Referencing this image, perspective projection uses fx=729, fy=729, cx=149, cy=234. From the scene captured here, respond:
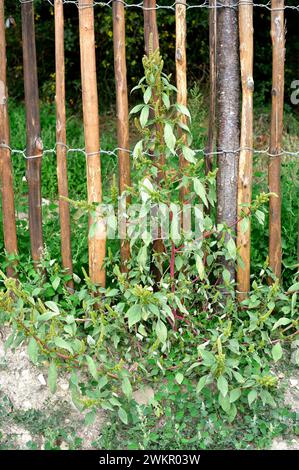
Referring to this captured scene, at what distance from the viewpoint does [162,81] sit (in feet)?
10.4

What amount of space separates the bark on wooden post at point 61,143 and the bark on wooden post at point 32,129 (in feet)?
0.37

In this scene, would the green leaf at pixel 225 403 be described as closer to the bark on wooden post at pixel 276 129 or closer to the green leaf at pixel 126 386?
the green leaf at pixel 126 386

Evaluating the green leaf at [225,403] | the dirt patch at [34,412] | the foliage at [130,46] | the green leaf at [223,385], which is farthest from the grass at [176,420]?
the foliage at [130,46]

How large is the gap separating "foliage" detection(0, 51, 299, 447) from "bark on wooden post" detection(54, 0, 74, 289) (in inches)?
4.0

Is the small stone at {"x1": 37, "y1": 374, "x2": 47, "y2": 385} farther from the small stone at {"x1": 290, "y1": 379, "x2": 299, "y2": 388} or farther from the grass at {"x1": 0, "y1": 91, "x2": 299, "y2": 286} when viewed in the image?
the small stone at {"x1": 290, "y1": 379, "x2": 299, "y2": 388}

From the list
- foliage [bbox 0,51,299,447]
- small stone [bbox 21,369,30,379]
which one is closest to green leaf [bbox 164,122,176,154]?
foliage [bbox 0,51,299,447]

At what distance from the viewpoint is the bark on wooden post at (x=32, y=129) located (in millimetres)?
3387

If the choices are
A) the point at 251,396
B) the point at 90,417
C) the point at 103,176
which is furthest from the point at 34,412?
the point at 103,176

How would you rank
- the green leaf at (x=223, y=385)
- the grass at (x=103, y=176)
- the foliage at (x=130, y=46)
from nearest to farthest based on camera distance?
1. the green leaf at (x=223, y=385)
2. the grass at (x=103, y=176)
3. the foliage at (x=130, y=46)

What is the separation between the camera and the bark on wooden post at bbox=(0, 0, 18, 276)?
3.45 meters

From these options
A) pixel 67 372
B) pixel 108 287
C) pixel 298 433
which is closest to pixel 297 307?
pixel 298 433

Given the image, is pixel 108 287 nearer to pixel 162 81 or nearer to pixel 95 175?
pixel 95 175

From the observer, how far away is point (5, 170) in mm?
3559

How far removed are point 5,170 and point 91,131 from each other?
1.55 feet
